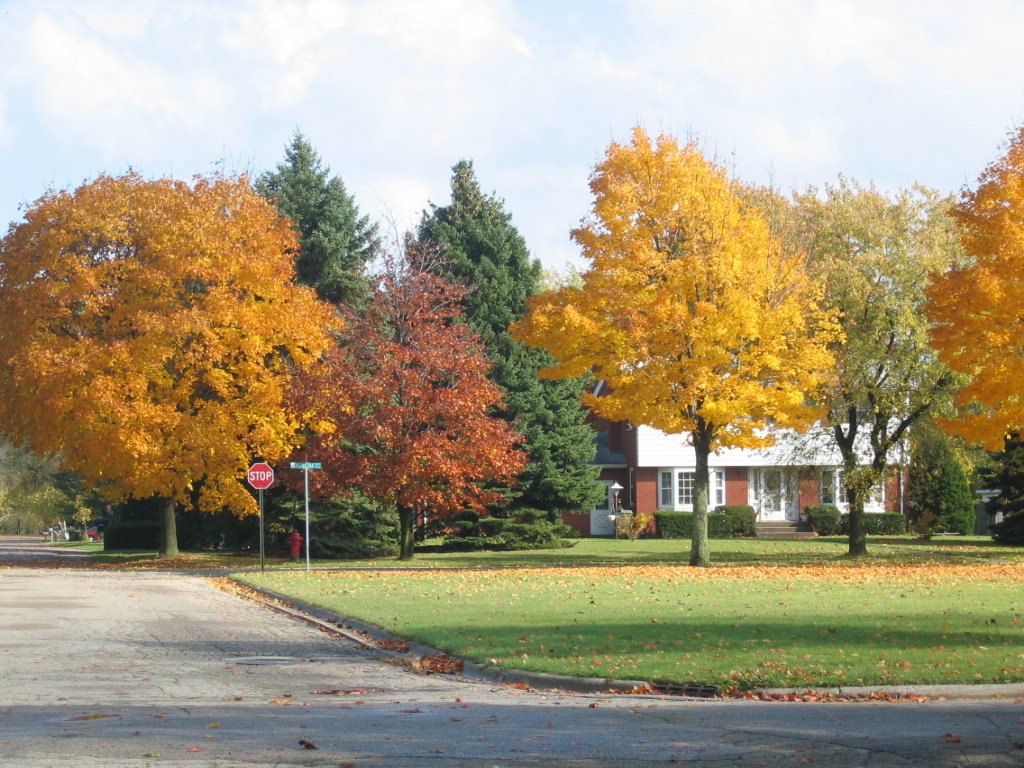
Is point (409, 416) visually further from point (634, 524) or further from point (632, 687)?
point (632, 687)

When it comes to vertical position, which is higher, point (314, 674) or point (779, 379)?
point (779, 379)

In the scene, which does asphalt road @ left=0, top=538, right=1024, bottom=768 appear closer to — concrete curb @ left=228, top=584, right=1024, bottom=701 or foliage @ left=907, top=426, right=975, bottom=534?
concrete curb @ left=228, top=584, right=1024, bottom=701

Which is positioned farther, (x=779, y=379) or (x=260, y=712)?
(x=779, y=379)

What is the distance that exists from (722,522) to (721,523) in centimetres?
7

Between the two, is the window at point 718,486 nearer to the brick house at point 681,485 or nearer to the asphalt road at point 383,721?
the brick house at point 681,485

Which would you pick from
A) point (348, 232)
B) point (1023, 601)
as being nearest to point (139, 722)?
point (1023, 601)

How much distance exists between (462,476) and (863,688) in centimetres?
2534

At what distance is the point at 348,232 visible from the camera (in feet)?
172

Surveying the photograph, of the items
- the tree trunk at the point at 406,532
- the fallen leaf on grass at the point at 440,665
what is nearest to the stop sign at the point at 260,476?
the tree trunk at the point at 406,532

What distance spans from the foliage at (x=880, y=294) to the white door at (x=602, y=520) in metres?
21.5

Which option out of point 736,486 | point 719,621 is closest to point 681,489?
point 736,486

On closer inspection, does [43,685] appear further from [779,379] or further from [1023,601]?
[779,379]

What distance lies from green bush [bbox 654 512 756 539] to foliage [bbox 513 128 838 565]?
73.4 feet

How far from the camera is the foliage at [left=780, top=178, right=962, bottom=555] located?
114 feet
